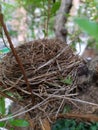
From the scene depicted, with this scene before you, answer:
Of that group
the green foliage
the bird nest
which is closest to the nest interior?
the bird nest

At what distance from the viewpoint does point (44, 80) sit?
0.57m

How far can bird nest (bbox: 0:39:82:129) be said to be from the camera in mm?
571

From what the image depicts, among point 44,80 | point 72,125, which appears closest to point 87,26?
point 44,80

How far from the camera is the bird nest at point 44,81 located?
0.57 m

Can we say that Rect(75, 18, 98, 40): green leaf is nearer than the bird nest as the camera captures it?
Yes

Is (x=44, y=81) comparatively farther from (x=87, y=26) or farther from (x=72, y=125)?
(x=72, y=125)

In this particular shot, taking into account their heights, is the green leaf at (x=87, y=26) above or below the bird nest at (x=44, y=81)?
above

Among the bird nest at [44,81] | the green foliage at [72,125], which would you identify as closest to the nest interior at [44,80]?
the bird nest at [44,81]

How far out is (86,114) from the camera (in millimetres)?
574

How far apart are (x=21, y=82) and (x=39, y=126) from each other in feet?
0.44

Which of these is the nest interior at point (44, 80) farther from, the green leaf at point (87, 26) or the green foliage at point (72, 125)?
the green foliage at point (72, 125)

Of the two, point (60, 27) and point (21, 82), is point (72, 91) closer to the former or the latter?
point (21, 82)

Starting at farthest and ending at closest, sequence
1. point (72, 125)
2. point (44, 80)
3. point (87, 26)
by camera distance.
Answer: point (72, 125), point (44, 80), point (87, 26)

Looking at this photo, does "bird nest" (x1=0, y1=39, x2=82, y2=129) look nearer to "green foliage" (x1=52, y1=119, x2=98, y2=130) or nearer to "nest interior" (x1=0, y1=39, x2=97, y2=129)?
"nest interior" (x1=0, y1=39, x2=97, y2=129)
